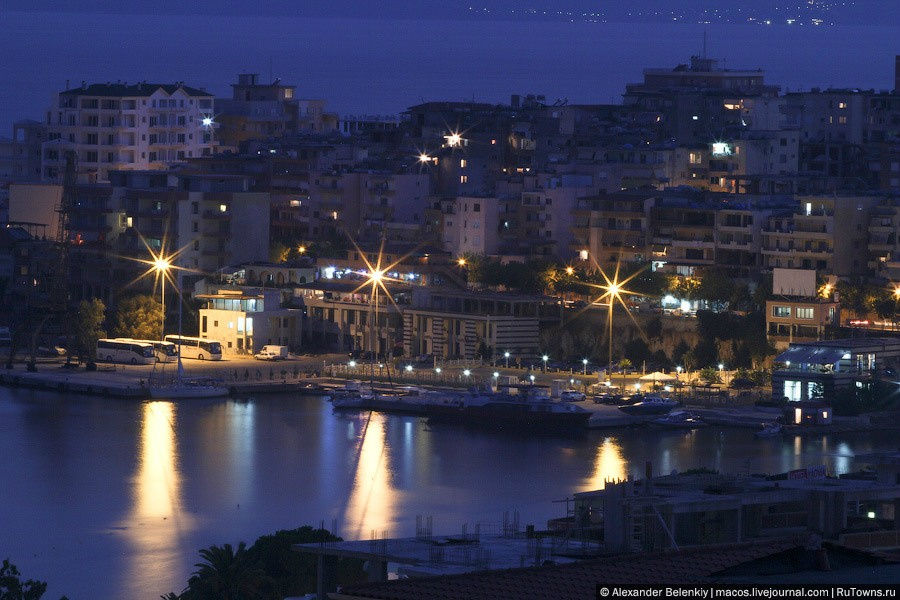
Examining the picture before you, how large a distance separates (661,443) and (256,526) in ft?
20.3

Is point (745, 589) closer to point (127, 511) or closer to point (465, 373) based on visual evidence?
point (127, 511)

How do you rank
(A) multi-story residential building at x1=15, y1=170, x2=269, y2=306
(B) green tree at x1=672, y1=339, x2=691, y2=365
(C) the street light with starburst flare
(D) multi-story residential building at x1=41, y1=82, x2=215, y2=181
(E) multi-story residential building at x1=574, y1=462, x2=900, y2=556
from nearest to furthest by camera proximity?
1. (E) multi-story residential building at x1=574, y1=462, x2=900, y2=556
2. (B) green tree at x1=672, y1=339, x2=691, y2=365
3. (C) the street light with starburst flare
4. (A) multi-story residential building at x1=15, y1=170, x2=269, y2=306
5. (D) multi-story residential building at x1=41, y1=82, x2=215, y2=181

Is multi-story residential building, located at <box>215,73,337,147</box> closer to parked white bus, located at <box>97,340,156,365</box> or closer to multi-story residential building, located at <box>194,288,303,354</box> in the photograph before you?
multi-story residential building, located at <box>194,288,303,354</box>

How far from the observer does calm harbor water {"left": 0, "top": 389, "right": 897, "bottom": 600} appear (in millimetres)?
17703

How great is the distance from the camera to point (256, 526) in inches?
728

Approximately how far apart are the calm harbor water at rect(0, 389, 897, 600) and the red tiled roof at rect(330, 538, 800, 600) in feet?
23.7

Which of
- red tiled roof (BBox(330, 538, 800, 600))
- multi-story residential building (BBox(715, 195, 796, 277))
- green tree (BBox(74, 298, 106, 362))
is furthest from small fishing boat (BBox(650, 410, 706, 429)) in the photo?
red tiled roof (BBox(330, 538, 800, 600))

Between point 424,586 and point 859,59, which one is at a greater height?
point 859,59

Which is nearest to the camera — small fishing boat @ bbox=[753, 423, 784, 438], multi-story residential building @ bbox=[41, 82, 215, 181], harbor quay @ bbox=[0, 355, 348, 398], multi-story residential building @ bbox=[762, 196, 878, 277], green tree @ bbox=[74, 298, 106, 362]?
small fishing boat @ bbox=[753, 423, 784, 438]

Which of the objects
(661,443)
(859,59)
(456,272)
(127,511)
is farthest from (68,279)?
(859,59)

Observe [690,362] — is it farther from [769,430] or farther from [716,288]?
[769,430]

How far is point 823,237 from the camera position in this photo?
29688 mm

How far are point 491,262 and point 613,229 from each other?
59.6 inches

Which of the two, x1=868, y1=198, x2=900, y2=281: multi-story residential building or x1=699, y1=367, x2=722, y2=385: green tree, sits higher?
x1=868, y1=198, x2=900, y2=281: multi-story residential building
